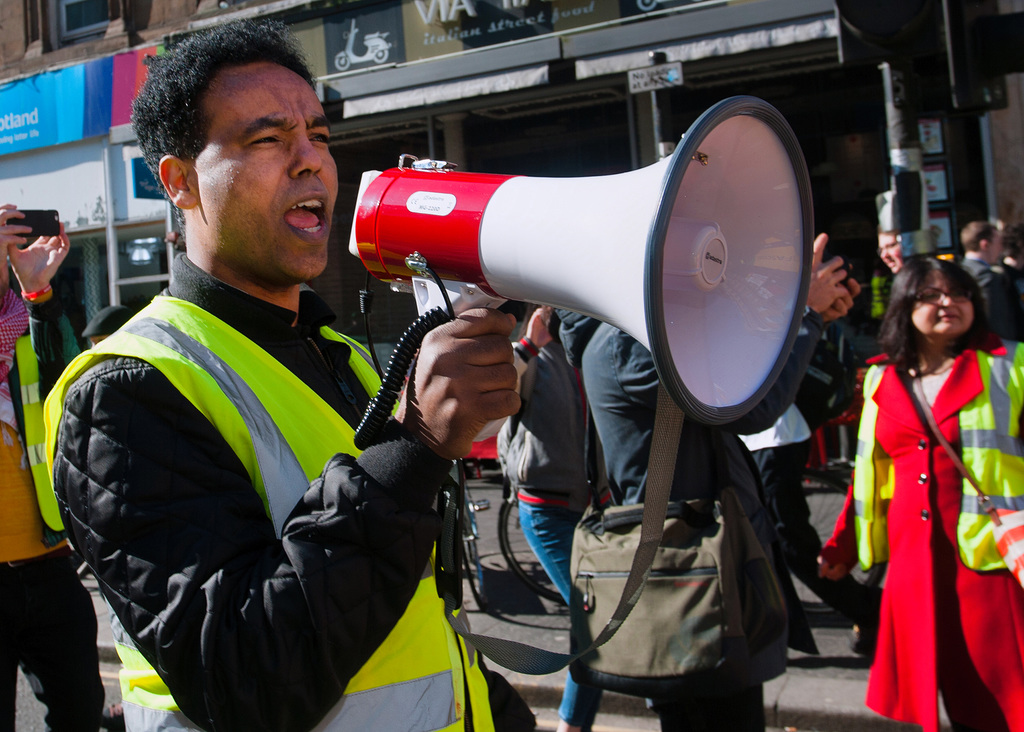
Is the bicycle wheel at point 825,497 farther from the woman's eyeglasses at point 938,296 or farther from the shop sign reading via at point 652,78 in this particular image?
the shop sign reading via at point 652,78

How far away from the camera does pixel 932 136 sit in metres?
6.70

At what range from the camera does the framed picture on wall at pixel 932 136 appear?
6.66 meters

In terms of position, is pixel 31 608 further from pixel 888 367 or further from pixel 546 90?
pixel 546 90

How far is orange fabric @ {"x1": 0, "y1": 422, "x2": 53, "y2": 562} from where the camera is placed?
8.71 ft

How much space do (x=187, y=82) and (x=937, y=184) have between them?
21.3ft

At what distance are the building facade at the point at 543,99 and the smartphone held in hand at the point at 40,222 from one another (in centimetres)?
300

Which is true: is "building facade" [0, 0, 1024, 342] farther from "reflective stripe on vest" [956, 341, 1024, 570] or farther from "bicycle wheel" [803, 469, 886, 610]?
"reflective stripe on vest" [956, 341, 1024, 570]

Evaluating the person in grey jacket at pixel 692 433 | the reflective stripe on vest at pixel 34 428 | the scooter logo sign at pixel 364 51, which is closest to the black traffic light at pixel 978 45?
the person in grey jacket at pixel 692 433

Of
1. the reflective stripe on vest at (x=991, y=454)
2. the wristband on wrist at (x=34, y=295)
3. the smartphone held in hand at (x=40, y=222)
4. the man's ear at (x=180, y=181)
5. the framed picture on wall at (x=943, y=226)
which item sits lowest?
the reflective stripe on vest at (x=991, y=454)

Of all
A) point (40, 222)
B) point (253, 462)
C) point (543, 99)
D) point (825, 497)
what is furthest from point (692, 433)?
point (543, 99)

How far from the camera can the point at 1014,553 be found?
2.47 m

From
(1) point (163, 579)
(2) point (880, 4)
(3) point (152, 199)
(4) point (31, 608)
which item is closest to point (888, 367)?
(2) point (880, 4)

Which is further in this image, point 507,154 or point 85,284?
point 85,284

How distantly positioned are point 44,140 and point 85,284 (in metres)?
1.88
